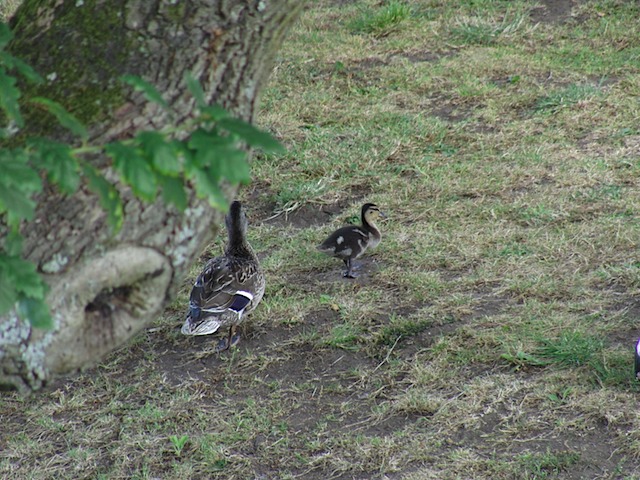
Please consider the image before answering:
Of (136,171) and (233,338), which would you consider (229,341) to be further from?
(136,171)

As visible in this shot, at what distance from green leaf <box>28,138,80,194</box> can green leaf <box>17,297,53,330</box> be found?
0.27 m

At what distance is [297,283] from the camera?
686cm

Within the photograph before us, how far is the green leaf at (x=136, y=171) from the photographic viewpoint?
1.76m

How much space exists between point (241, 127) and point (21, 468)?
3902mm

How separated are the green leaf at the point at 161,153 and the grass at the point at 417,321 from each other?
3.35m

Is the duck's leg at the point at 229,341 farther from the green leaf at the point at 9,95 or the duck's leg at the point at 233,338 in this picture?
the green leaf at the point at 9,95

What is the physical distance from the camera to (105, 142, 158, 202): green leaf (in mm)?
1761

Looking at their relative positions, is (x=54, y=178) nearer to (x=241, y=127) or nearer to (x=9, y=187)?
(x=9, y=187)

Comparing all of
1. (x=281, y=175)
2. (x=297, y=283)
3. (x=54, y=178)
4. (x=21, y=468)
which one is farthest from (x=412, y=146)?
(x=54, y=178)

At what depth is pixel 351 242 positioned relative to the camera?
667 centimetres

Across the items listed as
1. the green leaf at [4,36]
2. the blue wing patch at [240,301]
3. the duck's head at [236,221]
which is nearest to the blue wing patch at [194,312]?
the blue wing patch at [240,301]

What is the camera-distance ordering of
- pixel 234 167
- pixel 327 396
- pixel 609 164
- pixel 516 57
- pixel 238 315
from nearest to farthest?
pixel 234 167 < pixel 327 396 < pixel 238 315 < pixel 609 164 < pixel 516 57

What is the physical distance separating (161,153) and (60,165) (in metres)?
0.26

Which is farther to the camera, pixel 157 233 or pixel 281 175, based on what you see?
pixel 281 175
